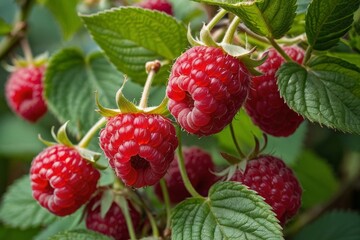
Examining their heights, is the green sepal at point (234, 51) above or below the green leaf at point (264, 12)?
below

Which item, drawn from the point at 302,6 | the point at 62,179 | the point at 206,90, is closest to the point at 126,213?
the point at 62,179

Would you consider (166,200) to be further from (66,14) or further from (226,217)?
(66,14)

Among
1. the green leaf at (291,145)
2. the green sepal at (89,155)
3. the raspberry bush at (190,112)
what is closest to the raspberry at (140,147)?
the raspberry bush at (190,112)

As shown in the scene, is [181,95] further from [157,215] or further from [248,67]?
[157,215]

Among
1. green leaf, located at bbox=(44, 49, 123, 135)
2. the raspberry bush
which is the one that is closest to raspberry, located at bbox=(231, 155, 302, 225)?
the raspberry bush

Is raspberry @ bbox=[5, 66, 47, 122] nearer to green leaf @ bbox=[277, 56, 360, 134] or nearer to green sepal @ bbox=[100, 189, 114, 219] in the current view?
green sepal @ bbox=[100, 189, 114, 219]

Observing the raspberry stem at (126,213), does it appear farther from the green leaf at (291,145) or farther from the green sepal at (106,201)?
the green leaf at (291,145)

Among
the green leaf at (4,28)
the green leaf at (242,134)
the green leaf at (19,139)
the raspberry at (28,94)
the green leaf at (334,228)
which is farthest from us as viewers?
the green leaf at (19,139)
